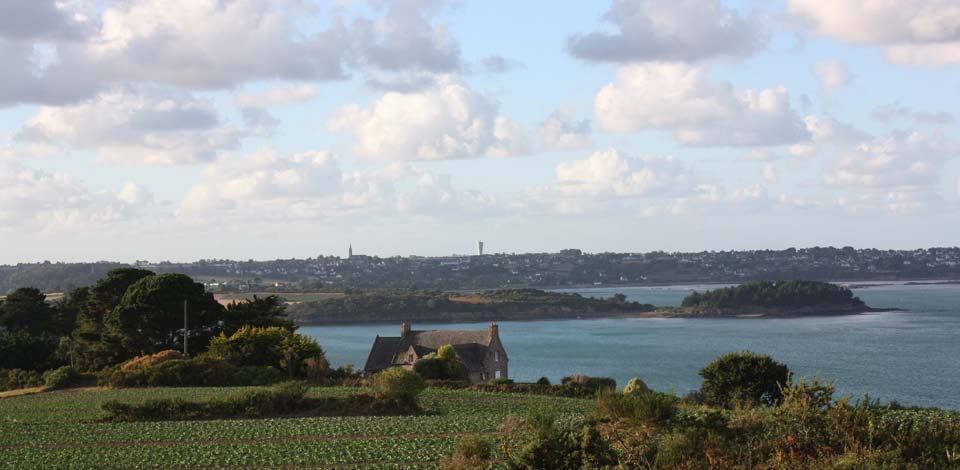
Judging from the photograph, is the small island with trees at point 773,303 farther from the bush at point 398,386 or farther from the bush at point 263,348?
the bush at point 398,386

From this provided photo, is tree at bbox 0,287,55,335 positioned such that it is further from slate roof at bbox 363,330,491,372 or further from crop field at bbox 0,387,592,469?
crop field at bbox 0,387,592,469

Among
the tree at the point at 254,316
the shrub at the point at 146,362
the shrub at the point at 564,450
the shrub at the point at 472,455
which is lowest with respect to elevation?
the shrub at the point at 146,362

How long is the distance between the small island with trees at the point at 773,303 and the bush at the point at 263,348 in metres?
120

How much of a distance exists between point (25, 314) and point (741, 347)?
220 ft

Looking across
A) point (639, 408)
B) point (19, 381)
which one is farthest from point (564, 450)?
point (19, 381)

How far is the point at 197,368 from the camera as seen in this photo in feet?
145

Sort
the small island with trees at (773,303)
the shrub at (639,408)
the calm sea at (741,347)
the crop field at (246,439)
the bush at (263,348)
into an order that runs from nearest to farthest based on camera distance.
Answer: the shrub at (639,408), the crop field at (246,439), the bush at (263,348), the calm sea at (741,347), the small island with trees at (773,303)

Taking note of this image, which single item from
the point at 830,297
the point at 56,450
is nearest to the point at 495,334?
the point at 56,450

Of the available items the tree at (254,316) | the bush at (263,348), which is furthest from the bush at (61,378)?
the tree at (254,316)

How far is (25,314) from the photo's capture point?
72250 millimetres

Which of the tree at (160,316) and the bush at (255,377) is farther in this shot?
the tree at (160,316)

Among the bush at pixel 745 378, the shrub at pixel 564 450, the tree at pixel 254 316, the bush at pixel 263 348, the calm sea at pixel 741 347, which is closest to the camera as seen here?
the shrub at pixel 564 450

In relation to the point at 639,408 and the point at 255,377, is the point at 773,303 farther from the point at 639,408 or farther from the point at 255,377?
the point at 639,408

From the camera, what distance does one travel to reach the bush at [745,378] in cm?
3862
